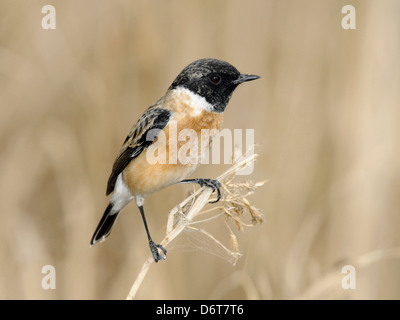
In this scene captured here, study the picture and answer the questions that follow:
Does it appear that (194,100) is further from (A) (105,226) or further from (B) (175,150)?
(A) (105,226)

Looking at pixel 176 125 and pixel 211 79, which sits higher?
pixel 211 79

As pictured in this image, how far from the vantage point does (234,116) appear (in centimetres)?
491

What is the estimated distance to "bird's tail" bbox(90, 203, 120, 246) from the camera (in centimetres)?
391

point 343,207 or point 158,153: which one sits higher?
point 158,153

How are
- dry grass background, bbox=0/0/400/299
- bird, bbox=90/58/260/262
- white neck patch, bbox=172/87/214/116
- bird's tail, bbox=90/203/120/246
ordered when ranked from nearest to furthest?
bird, bbox=90/58/260/262 → white neck patch, bbox=172/87/214/116 → bird's tail, bbox=90/203/120/246 → dry grass background, bbox=0/0/400/299

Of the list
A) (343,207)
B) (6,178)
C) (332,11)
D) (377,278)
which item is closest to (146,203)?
(6,178)

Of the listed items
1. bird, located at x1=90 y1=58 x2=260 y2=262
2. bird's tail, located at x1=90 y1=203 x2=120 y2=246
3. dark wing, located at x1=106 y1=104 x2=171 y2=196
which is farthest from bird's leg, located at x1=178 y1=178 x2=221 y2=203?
bird's tail, located at x1=90 y1=203 x2=120 y2=246

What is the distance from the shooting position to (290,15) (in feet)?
15.8

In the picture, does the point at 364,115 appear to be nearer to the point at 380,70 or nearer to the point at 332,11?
the point at 380,70

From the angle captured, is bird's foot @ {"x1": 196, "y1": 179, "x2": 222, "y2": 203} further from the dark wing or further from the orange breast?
the dark wing

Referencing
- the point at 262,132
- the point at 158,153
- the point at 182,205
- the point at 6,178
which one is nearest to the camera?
the point at 182,205

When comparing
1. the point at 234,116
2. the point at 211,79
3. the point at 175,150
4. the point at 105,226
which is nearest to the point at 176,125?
the point at 175,150

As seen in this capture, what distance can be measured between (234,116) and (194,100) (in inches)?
Answer: 48.4

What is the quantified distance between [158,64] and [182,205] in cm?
231
